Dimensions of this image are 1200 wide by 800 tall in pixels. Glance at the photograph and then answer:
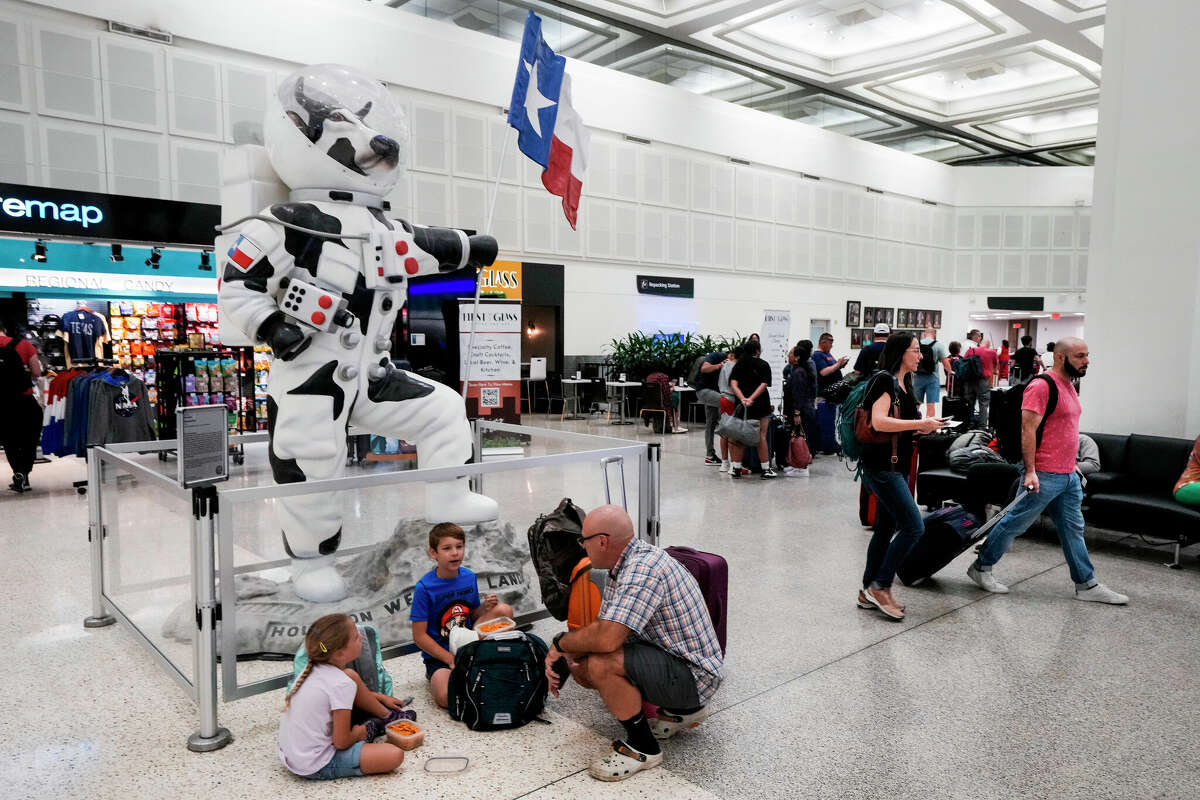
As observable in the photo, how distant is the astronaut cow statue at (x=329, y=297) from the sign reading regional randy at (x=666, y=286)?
13303mm

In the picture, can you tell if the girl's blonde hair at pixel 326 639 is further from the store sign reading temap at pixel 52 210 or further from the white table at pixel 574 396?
the white table at pixel 574 396

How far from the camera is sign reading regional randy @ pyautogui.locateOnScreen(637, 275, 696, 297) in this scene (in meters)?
17.5

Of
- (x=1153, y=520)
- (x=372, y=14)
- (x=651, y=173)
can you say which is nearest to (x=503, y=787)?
(x=1153, y=520)

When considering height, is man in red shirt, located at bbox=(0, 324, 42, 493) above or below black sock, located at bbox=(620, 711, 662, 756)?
above

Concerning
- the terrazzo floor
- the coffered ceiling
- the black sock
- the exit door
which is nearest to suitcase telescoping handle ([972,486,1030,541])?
the terrazzo floor

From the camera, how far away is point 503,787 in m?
2.68

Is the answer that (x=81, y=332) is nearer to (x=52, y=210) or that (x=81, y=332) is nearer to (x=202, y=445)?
(x=52, y=210)

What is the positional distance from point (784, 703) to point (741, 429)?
583cm

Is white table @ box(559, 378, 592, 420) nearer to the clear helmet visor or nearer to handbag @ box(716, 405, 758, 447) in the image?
handbag @ box(716, 405, 758, 447)

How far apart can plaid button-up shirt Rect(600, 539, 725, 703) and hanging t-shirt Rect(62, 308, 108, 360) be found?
9991 millimetres

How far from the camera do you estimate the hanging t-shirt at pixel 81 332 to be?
10.2 metres

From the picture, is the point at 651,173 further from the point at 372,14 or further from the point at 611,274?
the point at 372,14

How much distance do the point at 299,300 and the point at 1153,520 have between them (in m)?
5.77

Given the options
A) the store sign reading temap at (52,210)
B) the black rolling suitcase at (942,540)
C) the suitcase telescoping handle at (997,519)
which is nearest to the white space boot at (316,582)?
the black rolling suitcase at (942,540)
